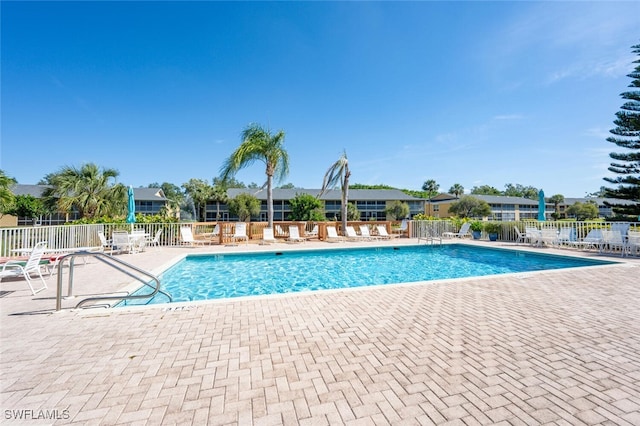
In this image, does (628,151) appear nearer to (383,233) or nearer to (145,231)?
(383,233)

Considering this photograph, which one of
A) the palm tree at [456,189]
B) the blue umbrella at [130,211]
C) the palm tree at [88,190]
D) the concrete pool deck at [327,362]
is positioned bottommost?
the concrete pool deck at [327,362]

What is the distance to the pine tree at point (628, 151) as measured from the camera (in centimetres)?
1459

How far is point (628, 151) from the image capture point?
15461mm

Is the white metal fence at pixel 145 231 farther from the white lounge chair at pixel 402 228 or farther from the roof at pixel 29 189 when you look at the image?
the roof at pixel 29 189

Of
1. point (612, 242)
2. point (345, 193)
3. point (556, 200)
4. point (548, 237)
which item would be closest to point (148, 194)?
point (345, 193)

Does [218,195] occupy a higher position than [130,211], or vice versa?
[218,195]

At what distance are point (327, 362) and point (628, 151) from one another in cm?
2267

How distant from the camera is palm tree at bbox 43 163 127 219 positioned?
1706cm

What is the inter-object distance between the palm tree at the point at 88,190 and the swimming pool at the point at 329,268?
1269cm

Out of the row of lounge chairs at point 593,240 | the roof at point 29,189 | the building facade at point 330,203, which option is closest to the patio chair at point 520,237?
the row of lounge chairs at point 593,240

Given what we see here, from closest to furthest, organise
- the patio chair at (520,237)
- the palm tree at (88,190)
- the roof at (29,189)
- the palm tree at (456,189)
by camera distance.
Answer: the patio chair at (520,237), the palm tree at (88,190), the roof at (29,189), the palm tree at (456,189)

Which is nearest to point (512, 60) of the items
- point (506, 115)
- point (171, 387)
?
point (506, 115)

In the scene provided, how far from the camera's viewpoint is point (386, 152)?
95.1 ft

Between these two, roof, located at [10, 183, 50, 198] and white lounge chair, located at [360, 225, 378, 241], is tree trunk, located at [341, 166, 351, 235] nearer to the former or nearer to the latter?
white lounge chair, located at [360, 225, 378, 241]
